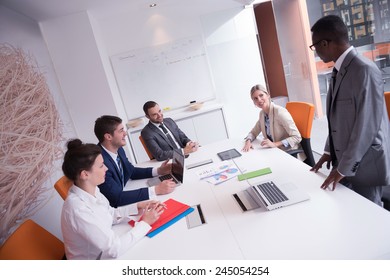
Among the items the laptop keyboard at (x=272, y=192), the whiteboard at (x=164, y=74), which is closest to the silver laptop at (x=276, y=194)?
Result: the laptop keyboard at (x=272, y=192)

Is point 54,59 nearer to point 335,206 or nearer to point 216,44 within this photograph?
point 216,44

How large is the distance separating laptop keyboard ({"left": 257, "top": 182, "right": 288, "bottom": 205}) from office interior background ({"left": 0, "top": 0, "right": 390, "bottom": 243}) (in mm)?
2327

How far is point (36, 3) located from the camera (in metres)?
3.11

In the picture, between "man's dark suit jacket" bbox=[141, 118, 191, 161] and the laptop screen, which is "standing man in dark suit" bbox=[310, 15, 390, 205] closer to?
the laptop screen

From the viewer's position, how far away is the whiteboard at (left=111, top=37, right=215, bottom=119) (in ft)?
Result: 15.4

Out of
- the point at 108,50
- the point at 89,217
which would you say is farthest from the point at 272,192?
the point at 108,50

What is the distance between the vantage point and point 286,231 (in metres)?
1.24

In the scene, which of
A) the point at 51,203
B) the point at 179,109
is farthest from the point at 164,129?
the point at 179,109

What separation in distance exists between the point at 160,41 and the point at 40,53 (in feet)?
6.23

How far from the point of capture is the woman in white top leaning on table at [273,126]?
8.08ft

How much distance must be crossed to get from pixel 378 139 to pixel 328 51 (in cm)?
Answer: 53

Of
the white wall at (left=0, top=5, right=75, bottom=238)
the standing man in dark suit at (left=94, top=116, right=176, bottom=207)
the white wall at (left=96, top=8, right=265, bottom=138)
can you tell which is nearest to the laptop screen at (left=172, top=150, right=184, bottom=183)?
the standing man in dark suit at (left=94, top=116, right=176, bottom=207)

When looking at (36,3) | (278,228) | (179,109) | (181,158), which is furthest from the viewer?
(179,109)

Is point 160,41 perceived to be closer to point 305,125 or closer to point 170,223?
point 305,125
